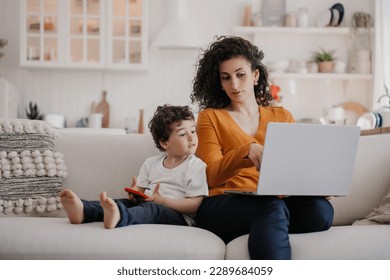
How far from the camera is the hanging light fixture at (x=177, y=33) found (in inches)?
196

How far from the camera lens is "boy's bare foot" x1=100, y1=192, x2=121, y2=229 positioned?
67.3 inches

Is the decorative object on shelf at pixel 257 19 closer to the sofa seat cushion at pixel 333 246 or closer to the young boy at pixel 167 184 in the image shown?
the young boy at pixel 167 184

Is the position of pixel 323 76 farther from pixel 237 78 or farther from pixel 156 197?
pixel 156 197

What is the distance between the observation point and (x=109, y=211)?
174cm

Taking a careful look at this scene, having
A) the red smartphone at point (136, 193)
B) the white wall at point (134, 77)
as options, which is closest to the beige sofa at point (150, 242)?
the red smartphone at point (136, 193)

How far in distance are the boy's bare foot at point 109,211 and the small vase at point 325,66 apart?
144 inches

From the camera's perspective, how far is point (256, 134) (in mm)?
2102

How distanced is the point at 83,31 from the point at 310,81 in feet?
6.56

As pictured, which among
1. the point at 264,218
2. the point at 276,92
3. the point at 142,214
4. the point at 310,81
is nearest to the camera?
the point at 264,218

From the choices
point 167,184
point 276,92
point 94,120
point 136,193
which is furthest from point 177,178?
point 94,120

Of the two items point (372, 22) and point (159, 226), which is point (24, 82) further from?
point (159, 226)

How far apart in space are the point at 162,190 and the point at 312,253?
2.10 feet
